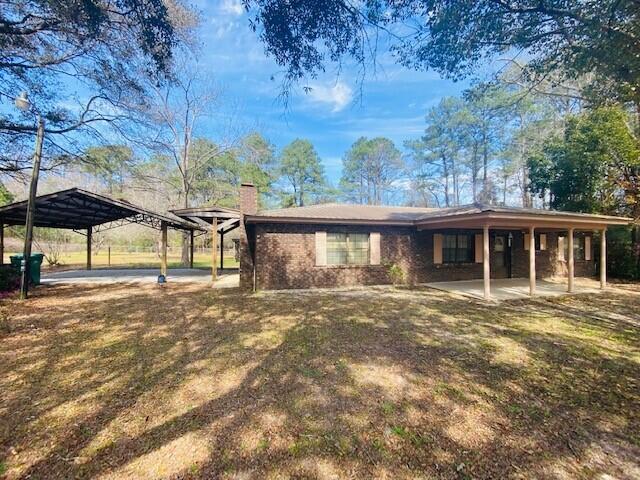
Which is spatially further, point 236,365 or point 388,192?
point 388,192

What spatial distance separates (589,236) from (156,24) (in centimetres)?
1725

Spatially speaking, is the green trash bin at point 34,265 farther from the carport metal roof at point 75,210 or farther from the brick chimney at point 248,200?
the brick chimney at point 248,200

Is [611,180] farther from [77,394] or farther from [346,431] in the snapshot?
[77,394]

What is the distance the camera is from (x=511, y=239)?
38.7 ft

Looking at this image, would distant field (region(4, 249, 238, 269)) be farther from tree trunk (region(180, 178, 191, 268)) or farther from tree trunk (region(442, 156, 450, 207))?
tree trunk (region(442, 156, 450, 207))

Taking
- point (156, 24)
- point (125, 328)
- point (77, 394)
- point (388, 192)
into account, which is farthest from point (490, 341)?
point (388, 192)

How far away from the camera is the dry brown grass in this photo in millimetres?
2168

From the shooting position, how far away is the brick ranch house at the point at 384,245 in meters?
9.18

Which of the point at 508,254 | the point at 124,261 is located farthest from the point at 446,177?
the point at 124,261

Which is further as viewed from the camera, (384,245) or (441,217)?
(384,245)

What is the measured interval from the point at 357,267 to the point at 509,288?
5.11 metres

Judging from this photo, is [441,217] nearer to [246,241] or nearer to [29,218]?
[246,241]

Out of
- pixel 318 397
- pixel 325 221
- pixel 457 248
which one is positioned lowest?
pixel 318 397

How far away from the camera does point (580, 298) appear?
8.43m
